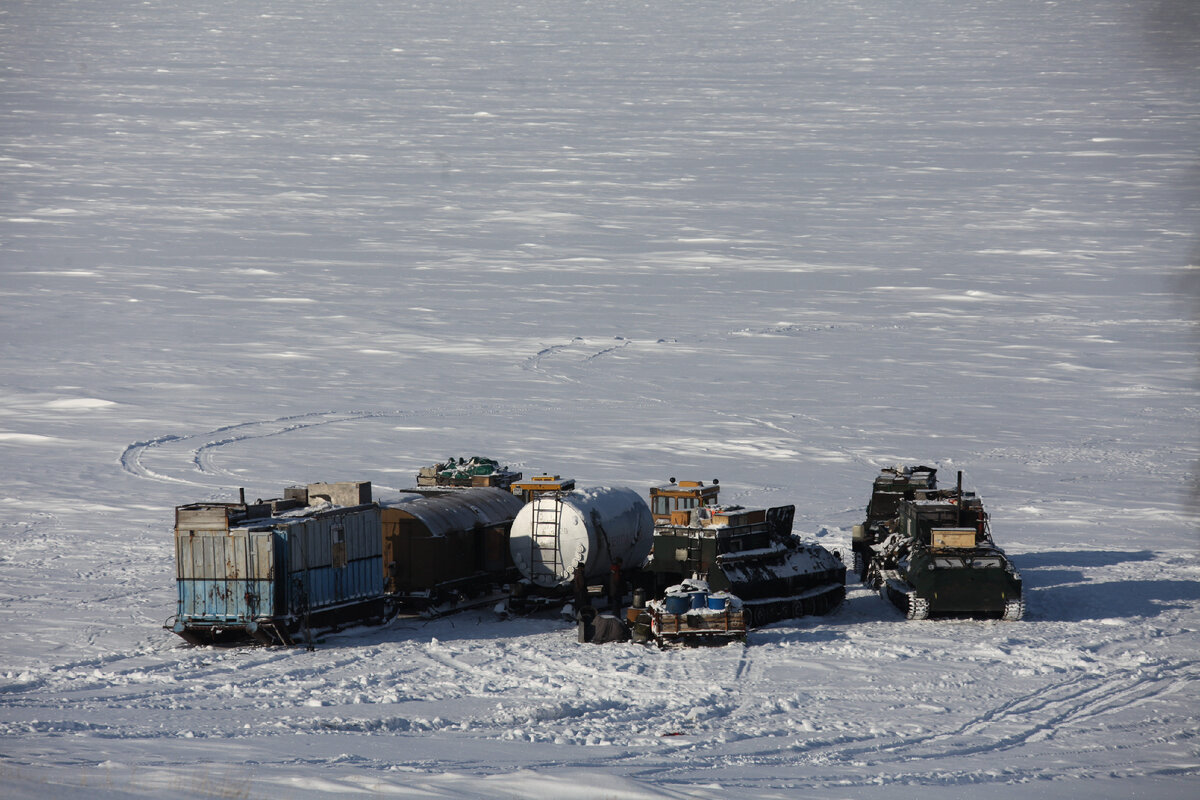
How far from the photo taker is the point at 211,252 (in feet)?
161

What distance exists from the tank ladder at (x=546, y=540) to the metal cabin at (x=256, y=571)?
2.49m

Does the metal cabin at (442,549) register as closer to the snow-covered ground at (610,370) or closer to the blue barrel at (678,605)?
the snow-covered ground at (610,370)

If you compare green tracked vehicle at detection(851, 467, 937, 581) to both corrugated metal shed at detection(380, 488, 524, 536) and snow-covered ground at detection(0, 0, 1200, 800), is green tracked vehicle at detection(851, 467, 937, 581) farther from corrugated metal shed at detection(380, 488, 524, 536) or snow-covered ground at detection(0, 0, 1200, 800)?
corrugated metal shed at detection(380, 488, 524, 536)

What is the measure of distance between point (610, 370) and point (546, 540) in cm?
1666

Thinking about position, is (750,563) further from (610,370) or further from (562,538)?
(610,370)

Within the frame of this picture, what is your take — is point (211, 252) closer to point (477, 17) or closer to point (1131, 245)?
point (1131, 245)

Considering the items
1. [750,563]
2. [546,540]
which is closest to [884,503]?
[750,563]

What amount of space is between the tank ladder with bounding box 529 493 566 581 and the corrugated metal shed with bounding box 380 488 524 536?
3.38ft

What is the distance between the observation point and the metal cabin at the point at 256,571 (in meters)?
16.2

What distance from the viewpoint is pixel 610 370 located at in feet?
114

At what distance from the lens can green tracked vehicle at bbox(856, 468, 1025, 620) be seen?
58.1 feet

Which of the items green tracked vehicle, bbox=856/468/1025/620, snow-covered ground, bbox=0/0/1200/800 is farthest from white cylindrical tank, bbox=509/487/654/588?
green tracked vehicle, bbox=856/468/1025/620

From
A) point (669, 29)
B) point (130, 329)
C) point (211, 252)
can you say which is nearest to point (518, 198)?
point (211, 252)

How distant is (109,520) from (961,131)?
57148mm
